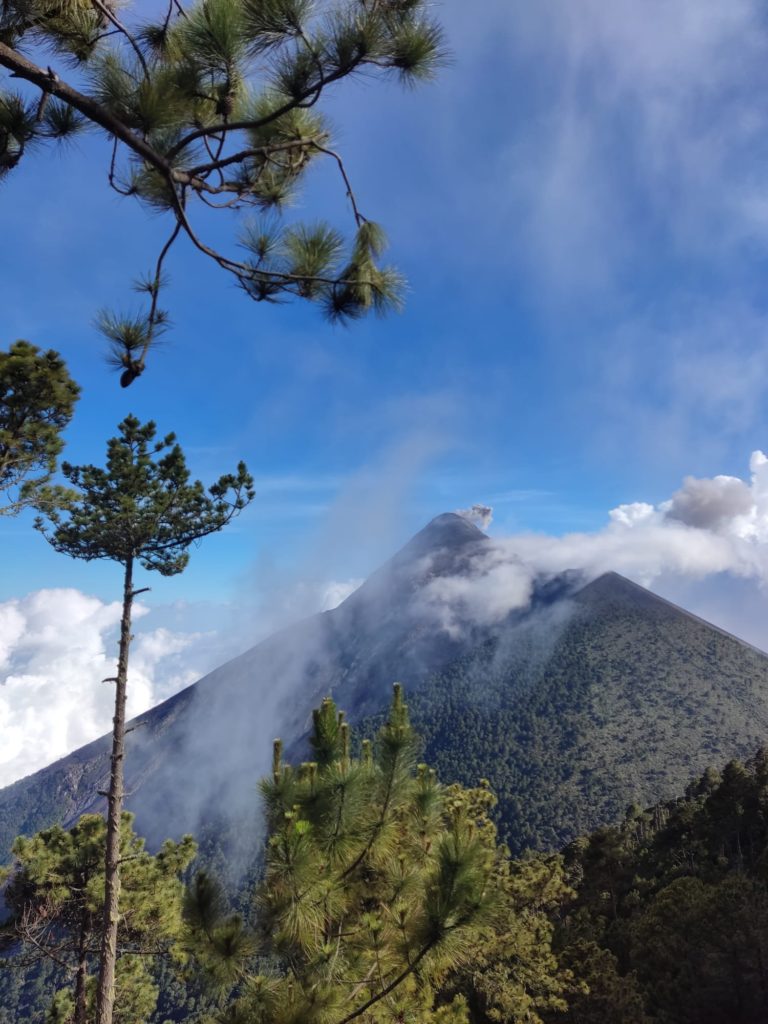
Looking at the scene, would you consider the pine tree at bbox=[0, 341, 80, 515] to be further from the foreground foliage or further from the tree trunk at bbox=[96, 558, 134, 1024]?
the foreground foliage

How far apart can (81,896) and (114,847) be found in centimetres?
324

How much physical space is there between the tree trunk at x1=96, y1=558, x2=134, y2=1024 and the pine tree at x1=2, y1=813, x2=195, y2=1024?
1.10m

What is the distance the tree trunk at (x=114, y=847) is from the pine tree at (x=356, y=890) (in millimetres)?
5234

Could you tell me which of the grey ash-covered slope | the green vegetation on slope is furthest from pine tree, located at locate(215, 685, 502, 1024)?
the green vegetation on slope

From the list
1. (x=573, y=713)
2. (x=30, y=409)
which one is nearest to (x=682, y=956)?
(x=30, y=409)

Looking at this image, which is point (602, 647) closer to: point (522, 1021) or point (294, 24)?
point (522, 1021)

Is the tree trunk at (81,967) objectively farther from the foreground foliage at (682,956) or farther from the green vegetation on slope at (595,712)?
the green vegetation on slope at (595,712)

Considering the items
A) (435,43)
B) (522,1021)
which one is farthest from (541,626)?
(435,43)

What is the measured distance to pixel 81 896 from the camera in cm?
1173

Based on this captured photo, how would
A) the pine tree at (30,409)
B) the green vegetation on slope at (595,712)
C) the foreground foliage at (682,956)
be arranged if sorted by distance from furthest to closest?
the green vegetation on slope at (595,712)
the foreground foliage at (682,956)
the pine tree at (30,409)

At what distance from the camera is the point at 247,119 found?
3.41m

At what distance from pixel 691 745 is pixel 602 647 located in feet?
177

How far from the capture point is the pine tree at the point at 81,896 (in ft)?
37.3

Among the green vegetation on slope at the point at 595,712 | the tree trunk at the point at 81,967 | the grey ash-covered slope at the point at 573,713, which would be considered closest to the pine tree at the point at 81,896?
the tree trunk at the point at 81,967
